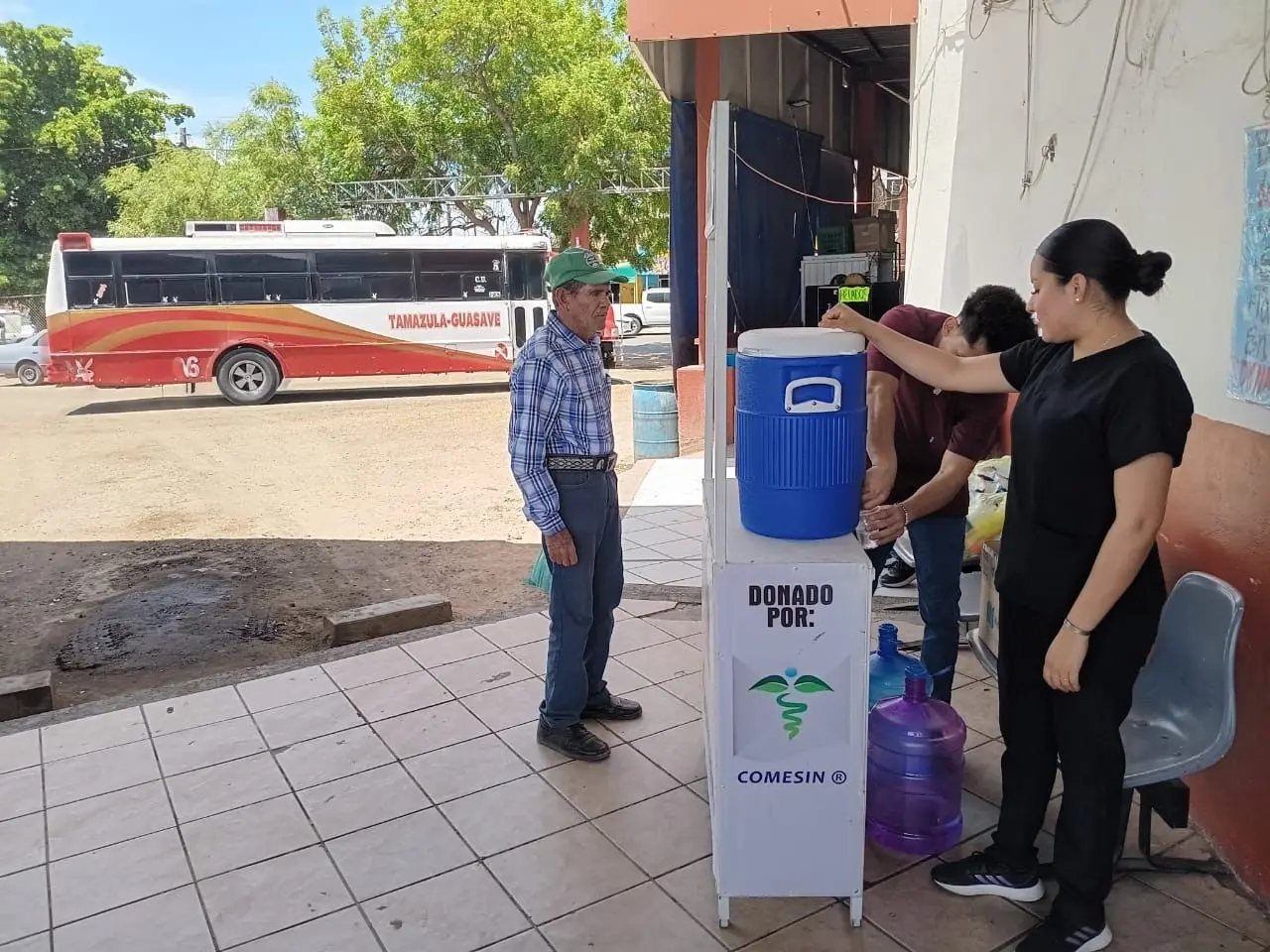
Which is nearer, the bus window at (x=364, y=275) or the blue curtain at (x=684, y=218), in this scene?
the blue curtain at (x=684, y=218)

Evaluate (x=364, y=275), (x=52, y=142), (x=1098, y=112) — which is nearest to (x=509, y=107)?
(x=364, y=275)

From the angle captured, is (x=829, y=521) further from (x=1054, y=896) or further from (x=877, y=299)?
(x=877, y=299)

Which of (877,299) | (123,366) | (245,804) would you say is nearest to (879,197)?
(877,299)

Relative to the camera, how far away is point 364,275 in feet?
47.8

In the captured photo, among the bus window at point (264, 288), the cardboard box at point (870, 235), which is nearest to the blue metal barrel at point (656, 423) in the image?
the cardboard box at point (870, 235)

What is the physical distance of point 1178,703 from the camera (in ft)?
8.16

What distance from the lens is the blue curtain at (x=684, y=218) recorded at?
921cm

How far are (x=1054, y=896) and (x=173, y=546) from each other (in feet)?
20.2

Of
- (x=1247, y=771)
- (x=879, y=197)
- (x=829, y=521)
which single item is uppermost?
(x=879, y=197)

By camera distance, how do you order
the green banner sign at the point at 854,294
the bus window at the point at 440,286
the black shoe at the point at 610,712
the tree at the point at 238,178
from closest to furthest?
the black shoe at the point at 610,712 < the green banner sign at the point at 854,294 < the bus window at the point at 440,286 < the tree at the point at 238,178

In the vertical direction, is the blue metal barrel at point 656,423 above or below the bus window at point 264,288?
below

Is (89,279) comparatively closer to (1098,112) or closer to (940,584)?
(1098,112)

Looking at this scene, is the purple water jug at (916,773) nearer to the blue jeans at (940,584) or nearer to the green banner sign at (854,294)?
the blue jeans at (940,584)

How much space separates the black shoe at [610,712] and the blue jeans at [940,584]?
104cm
